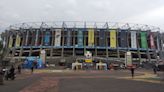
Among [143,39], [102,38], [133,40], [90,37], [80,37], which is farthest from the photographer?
[143,39]

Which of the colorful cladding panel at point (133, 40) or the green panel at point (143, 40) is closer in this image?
Result: the colorful cladding panel at point (133, 40)

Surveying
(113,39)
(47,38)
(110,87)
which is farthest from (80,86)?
(47,38)

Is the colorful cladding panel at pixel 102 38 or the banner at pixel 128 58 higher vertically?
the colorful cladding panel at pixel 102 38

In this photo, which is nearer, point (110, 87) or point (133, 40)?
point (110, 87)

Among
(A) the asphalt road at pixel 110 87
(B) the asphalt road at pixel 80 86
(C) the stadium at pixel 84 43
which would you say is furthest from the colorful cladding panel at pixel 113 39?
(A) the asphalt road at pixel 110 87

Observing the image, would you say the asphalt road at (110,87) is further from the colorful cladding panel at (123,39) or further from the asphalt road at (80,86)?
the colorful cladding panel at (123,39)

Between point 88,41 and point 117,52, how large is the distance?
43.1 ft

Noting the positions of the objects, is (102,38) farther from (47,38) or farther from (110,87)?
(110,87)

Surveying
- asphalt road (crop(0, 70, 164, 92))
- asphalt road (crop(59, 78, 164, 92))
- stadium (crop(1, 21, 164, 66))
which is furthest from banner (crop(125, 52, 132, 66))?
asphalt road (crop(59, 78, 164, 92))

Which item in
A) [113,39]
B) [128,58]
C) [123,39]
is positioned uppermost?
[123,39]

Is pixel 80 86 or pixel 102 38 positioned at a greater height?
pixel 102 38

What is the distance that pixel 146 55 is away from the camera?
110 metres

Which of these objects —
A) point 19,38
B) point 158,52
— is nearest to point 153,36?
point 158,52

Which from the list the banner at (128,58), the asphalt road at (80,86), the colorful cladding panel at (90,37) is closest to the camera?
the asphalt road at (80,86)
